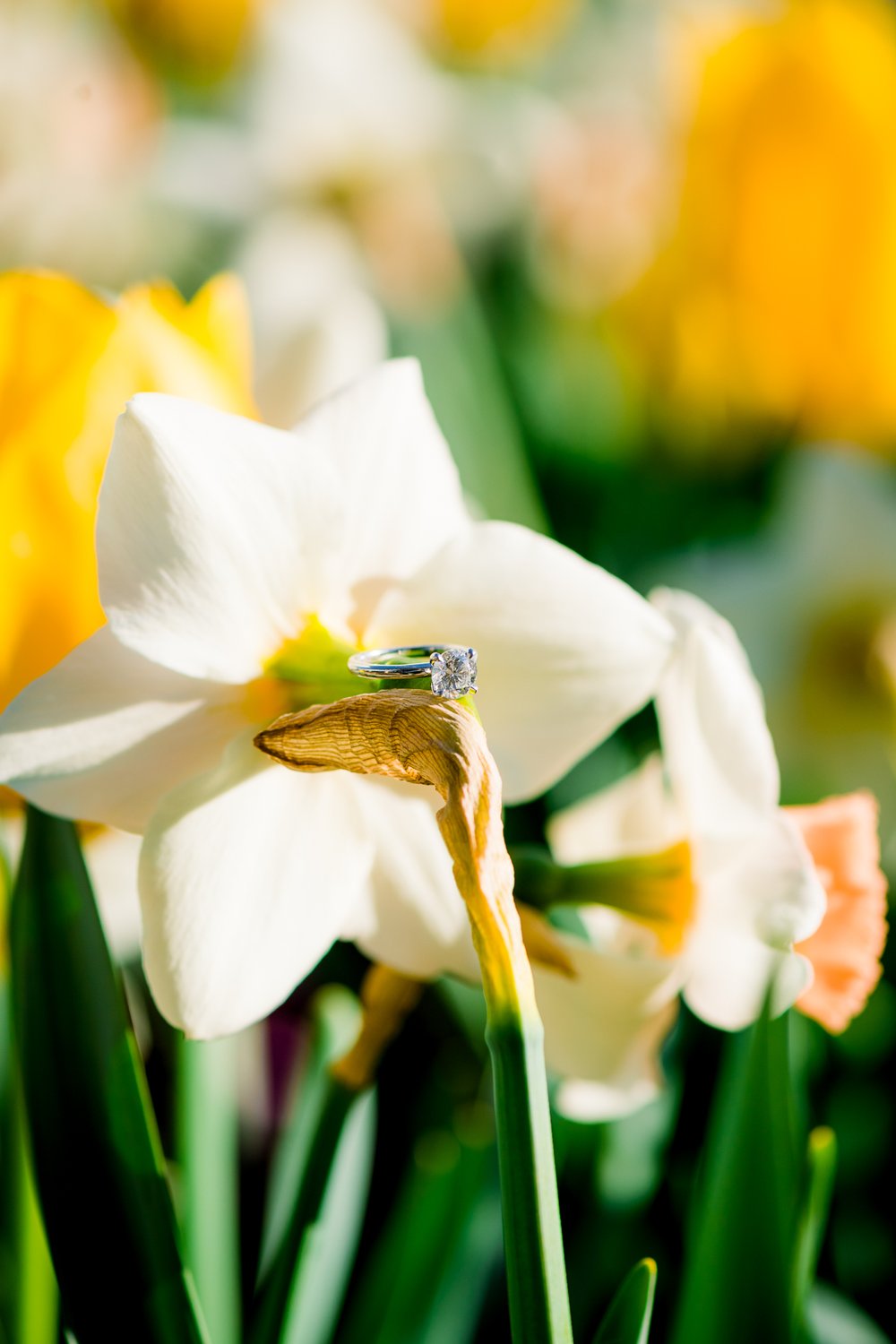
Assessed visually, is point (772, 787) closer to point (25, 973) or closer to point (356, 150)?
point (25, 973)

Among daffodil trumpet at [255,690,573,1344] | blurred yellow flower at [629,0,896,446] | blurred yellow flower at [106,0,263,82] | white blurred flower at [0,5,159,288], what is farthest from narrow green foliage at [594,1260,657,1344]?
blurred yellow flower at [106,0,263,82]

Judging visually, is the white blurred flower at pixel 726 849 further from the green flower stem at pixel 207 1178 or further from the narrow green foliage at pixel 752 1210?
the green flower stem at pixel 207 1178

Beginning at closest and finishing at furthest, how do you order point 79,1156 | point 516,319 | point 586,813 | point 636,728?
point 79,1156 < point 586,813 < point 636,728 < point 516,319

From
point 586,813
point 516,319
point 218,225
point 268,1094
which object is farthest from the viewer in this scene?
point 516,319

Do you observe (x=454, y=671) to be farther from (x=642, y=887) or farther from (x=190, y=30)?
(x=190, y=30)

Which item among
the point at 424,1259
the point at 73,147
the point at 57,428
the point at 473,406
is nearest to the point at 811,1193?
the point at 424,1259

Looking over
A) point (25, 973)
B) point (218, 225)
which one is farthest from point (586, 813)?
point (218, 225)

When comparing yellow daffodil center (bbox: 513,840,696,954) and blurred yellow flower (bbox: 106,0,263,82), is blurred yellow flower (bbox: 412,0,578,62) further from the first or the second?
yellow daffodil center (bbox: 513,840,696,954)
